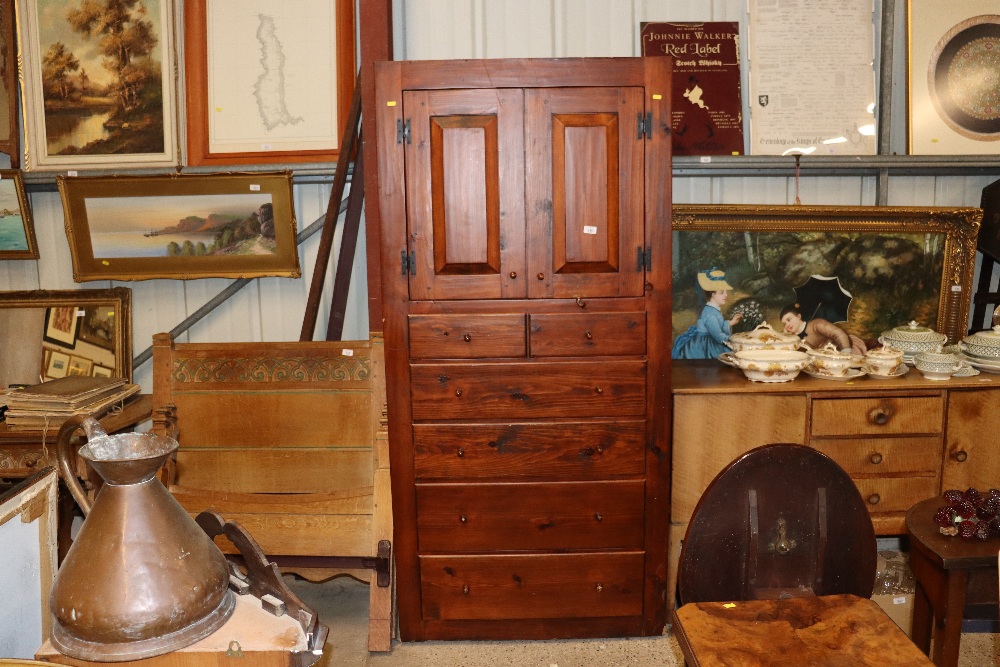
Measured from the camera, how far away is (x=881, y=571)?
325 centimetres

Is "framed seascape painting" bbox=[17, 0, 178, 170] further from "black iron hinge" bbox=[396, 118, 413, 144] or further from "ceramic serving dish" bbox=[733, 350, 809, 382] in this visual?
"ceramic serving dish" bbox=[733, 350, 809, 382]

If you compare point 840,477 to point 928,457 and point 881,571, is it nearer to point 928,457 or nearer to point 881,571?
point 928,457

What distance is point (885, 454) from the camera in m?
3.06

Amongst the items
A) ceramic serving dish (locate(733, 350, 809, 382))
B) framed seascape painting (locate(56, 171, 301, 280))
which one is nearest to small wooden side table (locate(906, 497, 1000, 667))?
ceramic serving dish (locate(733, 350, 809, 382))

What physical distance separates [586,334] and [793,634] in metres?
1.44

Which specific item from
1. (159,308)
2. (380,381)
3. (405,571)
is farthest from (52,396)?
(405,571)

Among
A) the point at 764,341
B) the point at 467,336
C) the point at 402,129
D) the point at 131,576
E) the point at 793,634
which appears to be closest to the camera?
the point at 131,576

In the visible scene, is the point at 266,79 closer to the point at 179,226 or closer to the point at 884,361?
the point at 179,226

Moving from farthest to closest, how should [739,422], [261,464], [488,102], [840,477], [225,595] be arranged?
[261,464] < [739,422] < [488,102] < [840,477] < [225,595]

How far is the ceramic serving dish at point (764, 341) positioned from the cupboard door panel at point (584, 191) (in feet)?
2.20

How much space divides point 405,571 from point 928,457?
2158 millimetres

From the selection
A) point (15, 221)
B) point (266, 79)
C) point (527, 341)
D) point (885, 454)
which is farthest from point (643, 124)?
point (15, 221)

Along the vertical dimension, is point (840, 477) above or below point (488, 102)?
below

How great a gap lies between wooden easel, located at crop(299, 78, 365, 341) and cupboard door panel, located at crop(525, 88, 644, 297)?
1106 mm
